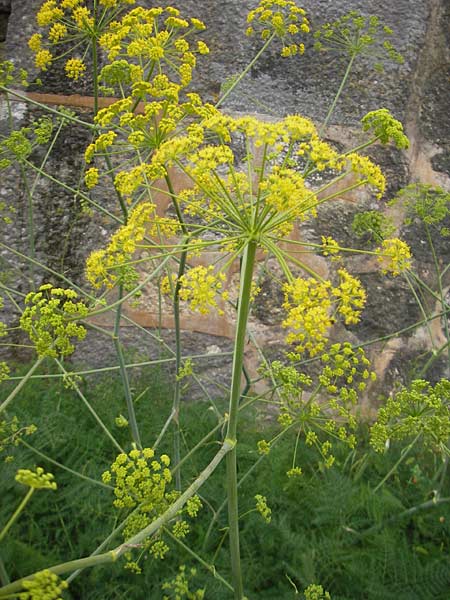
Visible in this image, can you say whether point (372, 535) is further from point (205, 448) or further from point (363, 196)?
point (363, 196)

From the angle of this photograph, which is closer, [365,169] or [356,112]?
[365,169]

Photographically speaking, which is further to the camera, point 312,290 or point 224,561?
point 224,561

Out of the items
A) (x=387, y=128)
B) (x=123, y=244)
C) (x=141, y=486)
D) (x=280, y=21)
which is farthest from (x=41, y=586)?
(x=280, y=21)

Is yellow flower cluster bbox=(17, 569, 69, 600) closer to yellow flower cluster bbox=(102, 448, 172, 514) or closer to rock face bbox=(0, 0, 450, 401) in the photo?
yellow flower cluster bbox=(102, 448, 172, 514)

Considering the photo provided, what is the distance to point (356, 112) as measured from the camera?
148 inches

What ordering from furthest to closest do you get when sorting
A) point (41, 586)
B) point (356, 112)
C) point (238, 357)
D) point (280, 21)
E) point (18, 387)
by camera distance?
Result: point (356, 112), point (280, 21), point (18, 387), point (238, 357), point (41, 586)

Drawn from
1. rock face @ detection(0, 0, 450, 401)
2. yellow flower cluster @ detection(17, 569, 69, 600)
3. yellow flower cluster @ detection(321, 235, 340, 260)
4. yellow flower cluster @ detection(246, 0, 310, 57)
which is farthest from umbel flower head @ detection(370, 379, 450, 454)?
yellow flower cluster @ detection(246, 0, 310, 57)

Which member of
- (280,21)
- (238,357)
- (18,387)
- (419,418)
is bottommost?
(419,418)

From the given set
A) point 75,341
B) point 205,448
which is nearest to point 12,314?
point 75,341

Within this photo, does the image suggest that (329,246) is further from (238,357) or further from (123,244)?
(123,244)

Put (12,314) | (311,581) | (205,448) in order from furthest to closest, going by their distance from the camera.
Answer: (12,314), (205,448), (311,581)

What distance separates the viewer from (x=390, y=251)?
5.83ft

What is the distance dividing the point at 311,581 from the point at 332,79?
2.80m

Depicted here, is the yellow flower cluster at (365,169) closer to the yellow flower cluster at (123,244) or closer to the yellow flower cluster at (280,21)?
the yellow flower cluster at (123,244)
